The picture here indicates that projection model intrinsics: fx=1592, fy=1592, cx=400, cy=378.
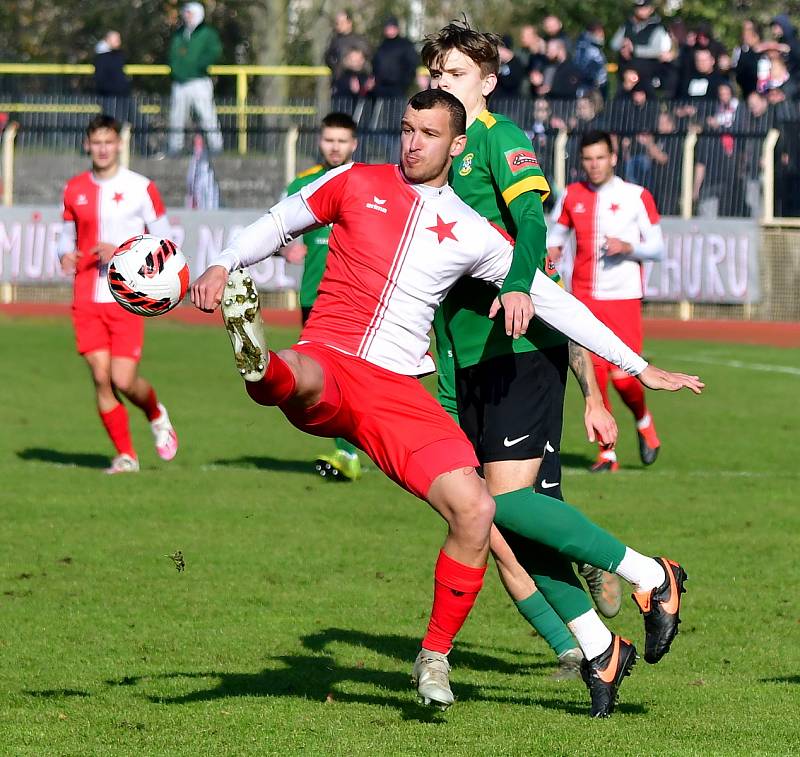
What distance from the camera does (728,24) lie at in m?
35.8

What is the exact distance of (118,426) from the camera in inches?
437

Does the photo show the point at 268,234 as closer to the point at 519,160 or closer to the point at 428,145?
the point at 428,145

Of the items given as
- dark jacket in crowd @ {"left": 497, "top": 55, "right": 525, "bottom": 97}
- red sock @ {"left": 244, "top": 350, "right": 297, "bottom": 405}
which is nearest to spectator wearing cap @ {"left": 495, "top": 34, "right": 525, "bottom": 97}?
dark jacket in crowd @ {"left": 497, "top": 55, "right": 525, "bottom": 97}

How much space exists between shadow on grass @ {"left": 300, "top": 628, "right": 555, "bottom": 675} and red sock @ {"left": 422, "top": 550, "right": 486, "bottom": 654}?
3.75 feet

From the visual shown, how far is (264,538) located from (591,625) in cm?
360

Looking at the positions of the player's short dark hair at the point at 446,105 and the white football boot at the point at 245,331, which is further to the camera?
the player's short dark hair at the point at 446,105

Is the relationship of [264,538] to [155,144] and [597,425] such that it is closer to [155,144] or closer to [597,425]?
[597,425]

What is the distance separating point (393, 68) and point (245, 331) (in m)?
20.2

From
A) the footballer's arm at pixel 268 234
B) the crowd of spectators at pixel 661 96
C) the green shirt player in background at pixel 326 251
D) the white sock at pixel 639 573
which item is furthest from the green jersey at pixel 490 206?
the crowd of spectators at pixel 661 96

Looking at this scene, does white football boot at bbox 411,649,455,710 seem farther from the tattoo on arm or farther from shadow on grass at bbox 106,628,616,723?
the tattoo on arm

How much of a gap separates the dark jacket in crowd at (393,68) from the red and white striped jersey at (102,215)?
1414 cm

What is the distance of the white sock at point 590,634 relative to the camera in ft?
18.2

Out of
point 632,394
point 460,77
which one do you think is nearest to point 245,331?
point 460,77

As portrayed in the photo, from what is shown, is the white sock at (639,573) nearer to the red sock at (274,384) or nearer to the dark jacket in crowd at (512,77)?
the red sock at (274,384)
